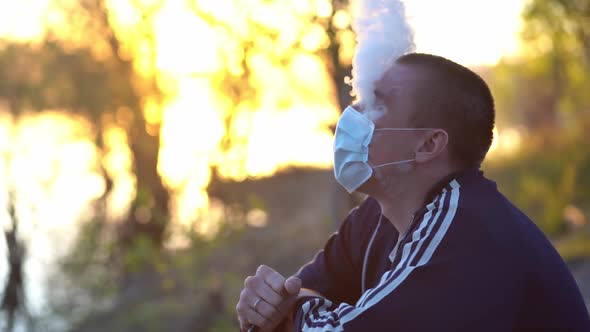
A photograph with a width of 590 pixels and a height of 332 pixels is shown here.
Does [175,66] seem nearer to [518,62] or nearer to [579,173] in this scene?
[579,173]

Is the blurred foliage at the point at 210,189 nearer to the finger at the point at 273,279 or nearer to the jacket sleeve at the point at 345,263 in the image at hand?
the jacket sleeve at the point at 345,263

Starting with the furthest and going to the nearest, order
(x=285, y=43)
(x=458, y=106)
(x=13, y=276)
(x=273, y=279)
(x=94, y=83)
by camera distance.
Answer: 1. (x=94, y=83)
2. (x=13, y=276)
3. (x=285, y=43)
4. (x=273, y=279)
5. (x=458, y=106)

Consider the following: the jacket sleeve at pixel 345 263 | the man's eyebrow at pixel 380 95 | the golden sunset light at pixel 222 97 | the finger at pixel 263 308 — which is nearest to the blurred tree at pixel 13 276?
the golden sunset light at pixel 222 97

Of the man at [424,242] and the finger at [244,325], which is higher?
the man at [424,242]

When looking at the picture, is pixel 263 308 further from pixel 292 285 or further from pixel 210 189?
pixel 210 189

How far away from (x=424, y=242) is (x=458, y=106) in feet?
1.65

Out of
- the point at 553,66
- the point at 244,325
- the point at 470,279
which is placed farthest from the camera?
the point at 553,66

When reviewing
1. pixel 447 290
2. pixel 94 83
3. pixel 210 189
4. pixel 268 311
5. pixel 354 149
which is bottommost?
pixel 94 83

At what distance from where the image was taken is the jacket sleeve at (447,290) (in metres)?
2.32

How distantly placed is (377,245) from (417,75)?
574 millimetres

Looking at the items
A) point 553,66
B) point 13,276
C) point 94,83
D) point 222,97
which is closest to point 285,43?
point 222,97

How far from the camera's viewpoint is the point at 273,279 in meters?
2.82

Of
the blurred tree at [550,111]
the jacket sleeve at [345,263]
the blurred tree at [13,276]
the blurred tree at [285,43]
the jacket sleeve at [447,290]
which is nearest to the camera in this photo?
the jacket sleeve at [447,290]

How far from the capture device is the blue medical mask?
2865 mm
